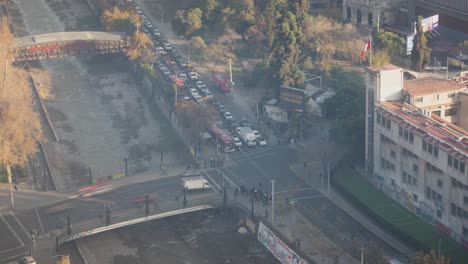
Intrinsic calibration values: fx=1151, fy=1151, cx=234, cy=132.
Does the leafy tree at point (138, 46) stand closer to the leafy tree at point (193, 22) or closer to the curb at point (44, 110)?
the leafy tree at point (193, 22)

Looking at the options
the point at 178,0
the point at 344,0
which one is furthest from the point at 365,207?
the point at 178,0

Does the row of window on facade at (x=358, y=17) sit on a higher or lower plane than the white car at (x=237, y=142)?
higher

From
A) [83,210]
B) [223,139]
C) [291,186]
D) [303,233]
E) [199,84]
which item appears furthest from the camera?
[199,84]

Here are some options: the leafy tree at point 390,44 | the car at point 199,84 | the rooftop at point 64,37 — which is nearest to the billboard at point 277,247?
the car at point 199,84

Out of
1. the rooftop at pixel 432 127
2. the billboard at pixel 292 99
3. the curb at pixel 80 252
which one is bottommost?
the curb at pixel 80 252

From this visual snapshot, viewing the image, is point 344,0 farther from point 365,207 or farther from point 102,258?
point 102,258

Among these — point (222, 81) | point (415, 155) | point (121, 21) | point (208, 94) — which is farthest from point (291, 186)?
point (121, 21)

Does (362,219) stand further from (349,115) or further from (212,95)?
(212,95)
